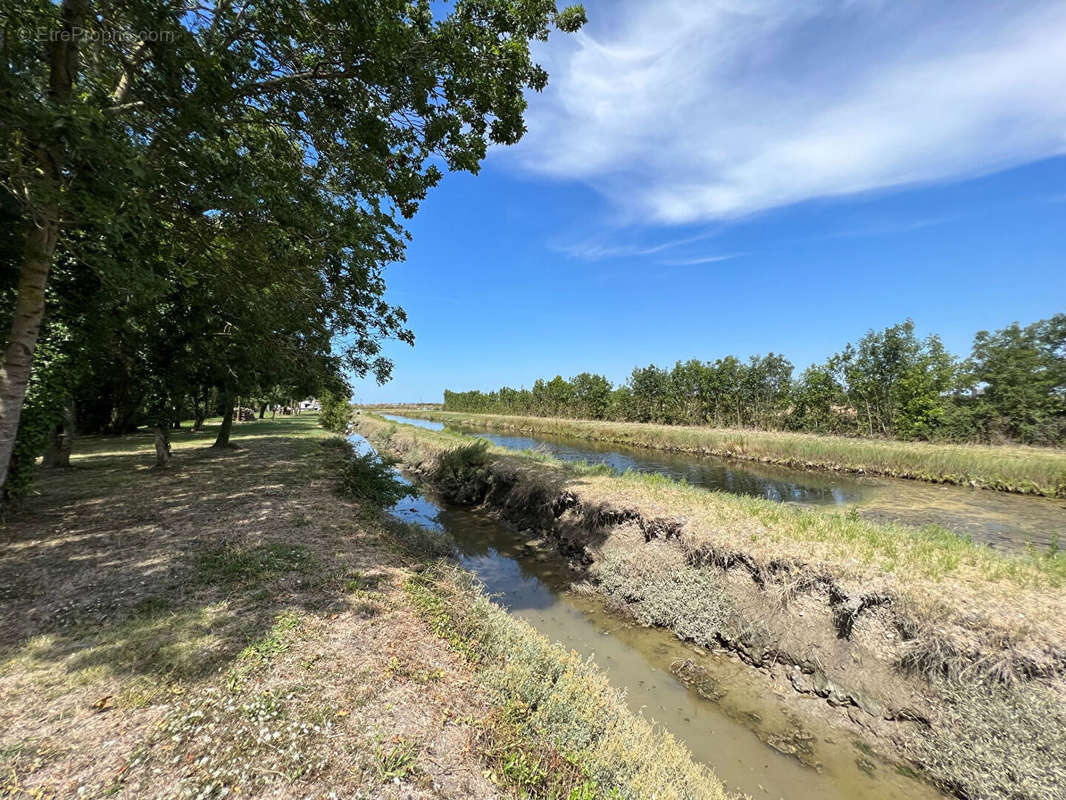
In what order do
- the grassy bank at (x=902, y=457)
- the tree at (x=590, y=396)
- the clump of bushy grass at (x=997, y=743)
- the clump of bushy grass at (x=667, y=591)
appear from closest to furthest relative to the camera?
the clump of bushy grass at (x=997, y=743) → the clump of bushy grass at (x=667, y=591) → the grassy bank at (x=902, y=457) → the tree at (x=590, y=396)

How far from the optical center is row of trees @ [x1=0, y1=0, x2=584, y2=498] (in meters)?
4.67

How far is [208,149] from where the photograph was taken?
222 inches

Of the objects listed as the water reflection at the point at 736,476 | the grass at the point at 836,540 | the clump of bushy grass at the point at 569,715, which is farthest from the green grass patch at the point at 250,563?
the water reflection at the point at 736,476

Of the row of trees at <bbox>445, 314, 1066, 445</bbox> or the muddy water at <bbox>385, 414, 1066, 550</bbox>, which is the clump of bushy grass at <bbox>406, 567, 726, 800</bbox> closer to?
the muddy water at <bbox>385, 414, 1066, 550</bbox>

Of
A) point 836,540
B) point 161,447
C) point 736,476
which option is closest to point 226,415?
point 161,447

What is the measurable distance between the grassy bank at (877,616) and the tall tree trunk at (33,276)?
10673mm

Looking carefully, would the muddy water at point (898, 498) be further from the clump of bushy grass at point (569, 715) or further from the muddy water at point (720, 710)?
the clump of bushy grass at point (569, 715)

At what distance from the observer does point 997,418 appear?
95.7 ft

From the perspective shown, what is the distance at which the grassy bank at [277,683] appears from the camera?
2965mm

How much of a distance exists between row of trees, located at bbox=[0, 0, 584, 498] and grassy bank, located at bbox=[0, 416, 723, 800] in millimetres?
3092

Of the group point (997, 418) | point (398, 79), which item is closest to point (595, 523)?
point (398, 79)

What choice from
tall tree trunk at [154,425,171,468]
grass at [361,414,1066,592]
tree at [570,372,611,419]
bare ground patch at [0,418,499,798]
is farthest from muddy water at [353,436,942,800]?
tree at [570,372,611,419]

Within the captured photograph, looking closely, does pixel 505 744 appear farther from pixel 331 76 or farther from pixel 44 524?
pixel 44 524

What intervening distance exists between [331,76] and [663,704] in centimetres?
1107
